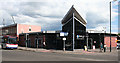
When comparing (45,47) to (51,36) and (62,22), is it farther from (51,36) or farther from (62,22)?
(62,22)

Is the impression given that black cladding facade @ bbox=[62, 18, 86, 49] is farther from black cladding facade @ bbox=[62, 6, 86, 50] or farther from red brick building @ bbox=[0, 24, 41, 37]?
red brick building @ bbox=[0, 24, 41, 37]

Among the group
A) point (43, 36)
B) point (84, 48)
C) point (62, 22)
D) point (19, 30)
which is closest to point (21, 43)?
point (19, 30)

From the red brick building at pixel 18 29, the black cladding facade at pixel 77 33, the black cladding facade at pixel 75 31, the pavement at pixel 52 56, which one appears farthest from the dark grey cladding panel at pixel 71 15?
the red brick building at pixel 18 29

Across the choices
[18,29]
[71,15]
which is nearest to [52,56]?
[71,15]

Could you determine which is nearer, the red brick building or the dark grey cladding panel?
the dark grey cladding panel

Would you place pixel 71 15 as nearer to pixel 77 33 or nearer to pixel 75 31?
pixel 75 31

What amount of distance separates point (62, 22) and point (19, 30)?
1915 cm

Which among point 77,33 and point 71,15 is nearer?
point 77,33

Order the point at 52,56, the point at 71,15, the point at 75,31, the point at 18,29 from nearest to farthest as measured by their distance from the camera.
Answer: the point at 52,56 < the point at 75,31 < the point at 71,15 < the point at 18,29

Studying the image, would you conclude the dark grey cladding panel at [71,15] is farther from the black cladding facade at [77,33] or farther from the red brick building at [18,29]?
the red brick building at [18,29]

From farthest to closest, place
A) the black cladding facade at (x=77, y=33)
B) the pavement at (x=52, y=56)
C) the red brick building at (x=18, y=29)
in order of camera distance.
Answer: the red brick building at (x=18, y=29) → the black cladding facade at (x=77, y=33) → the pavement at (x=52, y=56)

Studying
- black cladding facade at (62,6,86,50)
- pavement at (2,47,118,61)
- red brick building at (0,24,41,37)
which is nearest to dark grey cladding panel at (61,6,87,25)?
black cladding facade at (62,6,86,50)

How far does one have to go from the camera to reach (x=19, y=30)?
1801 inches

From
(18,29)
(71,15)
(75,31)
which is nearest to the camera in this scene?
(75,31)
